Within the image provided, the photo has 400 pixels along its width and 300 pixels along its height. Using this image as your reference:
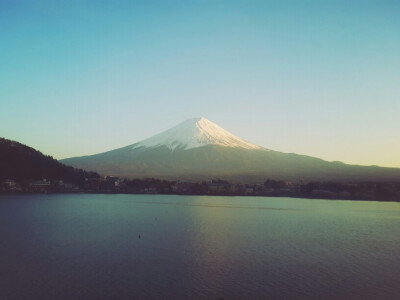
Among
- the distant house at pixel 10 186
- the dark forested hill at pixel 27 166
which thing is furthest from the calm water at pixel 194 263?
the dark forested hill at pixel 27 166

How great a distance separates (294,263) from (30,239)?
669 inches

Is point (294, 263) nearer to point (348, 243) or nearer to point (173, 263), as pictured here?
point (173, 263)

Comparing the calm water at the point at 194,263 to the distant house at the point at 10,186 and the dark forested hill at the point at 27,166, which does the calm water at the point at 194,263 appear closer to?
the distant house at the point at 10,186

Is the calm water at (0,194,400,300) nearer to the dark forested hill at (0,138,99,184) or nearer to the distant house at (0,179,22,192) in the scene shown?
the distant house at (0,179,22,192)

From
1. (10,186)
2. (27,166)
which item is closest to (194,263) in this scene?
(10,186)

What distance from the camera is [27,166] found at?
9331 cm

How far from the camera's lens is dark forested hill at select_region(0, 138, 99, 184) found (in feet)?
293

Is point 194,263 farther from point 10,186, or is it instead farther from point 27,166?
point 27,166

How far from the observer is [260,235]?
3050 centimetres

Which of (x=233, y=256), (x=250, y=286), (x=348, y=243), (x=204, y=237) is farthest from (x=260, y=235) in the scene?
(x=250, y=286)

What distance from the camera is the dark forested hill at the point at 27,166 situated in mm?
89438

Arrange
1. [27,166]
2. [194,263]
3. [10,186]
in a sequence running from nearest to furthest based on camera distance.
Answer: [194,263], [10,186], [27,166]

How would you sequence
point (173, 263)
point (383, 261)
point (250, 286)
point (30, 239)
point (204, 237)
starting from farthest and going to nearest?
point (204, 237) → point (30, 239) → point (383, 261) → point (173, 263) → point (250, 286)

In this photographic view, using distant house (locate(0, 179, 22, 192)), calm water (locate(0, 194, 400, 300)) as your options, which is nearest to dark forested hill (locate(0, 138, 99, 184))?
distant house (locate(0, 179, 22, 192))
